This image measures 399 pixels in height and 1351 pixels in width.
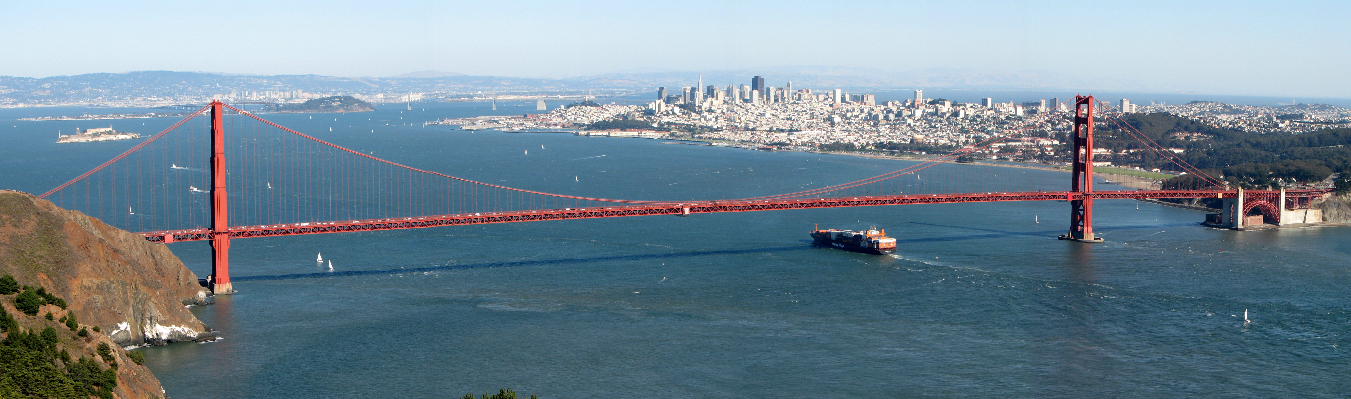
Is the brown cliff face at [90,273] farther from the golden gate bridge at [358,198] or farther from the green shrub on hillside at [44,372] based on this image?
the green shrub on hillside at [44,372]

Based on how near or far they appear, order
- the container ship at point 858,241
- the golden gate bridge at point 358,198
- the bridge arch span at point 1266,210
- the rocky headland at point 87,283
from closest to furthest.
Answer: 1. the rocky headland at point 87,283
2. the golden gate bridge at point 358,198
3. the container ship at point 858,241
4. the bridge arch span at point 1266,210

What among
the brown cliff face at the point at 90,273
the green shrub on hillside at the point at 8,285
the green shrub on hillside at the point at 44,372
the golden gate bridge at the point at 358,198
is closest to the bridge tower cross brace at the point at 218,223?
the golden gate bridge at the point at 358,198

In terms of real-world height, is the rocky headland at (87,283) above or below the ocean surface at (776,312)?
above

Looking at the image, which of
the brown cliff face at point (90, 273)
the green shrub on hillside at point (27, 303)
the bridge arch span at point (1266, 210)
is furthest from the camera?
the bridge arch span at point (1266, 210)

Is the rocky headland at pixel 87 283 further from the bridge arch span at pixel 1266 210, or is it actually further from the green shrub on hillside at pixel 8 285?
the bridge arch span at pixel 1266 210

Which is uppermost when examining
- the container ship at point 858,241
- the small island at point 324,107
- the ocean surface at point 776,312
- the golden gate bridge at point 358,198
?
the small island at point 324,107

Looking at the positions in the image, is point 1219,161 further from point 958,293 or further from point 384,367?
point 384,367

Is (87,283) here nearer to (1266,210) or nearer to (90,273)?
(90,273)

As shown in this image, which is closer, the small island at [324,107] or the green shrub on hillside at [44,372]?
the green shrub on hillside at [44,372]

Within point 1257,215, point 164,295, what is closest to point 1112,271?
point 1257,215
